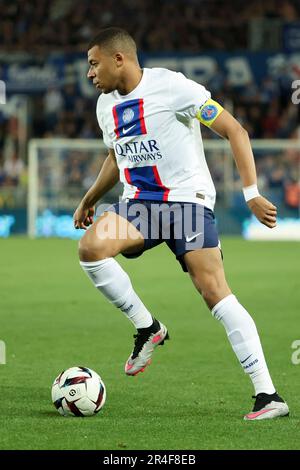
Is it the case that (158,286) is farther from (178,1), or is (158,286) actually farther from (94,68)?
(178,1)

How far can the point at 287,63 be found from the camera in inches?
912

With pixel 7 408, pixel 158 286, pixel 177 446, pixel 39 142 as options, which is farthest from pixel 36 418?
pixel 39 142

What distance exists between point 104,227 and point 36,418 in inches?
43.2

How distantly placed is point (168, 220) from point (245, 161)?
0.64m

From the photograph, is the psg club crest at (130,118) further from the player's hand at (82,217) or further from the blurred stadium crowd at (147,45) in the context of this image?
the blurred stadium crowd at (147,45)

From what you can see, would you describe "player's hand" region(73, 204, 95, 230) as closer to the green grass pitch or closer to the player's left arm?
the green grass pitch

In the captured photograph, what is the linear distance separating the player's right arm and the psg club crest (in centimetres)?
37

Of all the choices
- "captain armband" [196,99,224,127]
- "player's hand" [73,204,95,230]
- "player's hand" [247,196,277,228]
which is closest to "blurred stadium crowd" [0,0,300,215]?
"player's hand" [73,204,95,230]

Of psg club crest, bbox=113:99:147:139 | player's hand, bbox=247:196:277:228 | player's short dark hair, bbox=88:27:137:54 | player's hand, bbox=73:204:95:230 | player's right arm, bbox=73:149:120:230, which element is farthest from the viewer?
player's hand, bbox=73:204:95:230

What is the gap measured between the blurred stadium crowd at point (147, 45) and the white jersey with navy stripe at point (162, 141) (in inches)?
642

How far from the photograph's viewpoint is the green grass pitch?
204 inches

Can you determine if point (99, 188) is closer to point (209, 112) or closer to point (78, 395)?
point (209, 112)

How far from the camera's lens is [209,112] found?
579 cm

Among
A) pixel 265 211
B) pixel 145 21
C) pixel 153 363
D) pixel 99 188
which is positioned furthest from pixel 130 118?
pixel 145 21
